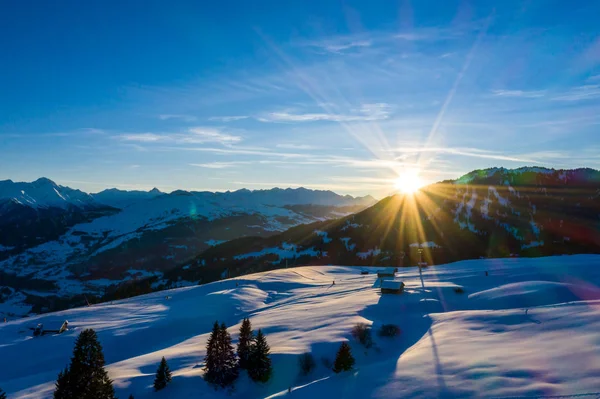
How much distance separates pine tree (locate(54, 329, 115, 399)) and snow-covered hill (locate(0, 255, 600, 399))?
6548 mm

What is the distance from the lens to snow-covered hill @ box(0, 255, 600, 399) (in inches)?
802

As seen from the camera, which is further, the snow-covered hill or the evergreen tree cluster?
the evergreen tree cluster

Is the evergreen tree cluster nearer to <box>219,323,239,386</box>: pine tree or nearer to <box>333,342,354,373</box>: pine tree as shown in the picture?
<box>219,323,239,386</box>: pine tree

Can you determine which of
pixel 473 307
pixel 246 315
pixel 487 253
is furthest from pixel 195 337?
pixel 487 253

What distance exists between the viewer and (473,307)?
45.2 metres

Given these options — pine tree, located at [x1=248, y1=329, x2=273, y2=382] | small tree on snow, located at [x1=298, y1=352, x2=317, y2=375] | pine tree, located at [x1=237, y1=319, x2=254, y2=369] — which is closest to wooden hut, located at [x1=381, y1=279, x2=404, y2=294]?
small tree on snow, located at [x1=298, y1=352, x2=317, y2=375]

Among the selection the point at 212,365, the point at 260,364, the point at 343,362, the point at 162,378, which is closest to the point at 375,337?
the point at 343,362

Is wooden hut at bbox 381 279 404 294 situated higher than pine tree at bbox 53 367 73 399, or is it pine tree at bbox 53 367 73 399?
pine tree at bbox 53 367 73 399

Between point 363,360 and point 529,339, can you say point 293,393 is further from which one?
point 529,339

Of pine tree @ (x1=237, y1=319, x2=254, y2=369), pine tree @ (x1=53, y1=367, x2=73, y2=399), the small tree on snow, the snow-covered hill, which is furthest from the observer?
pine tree @ (x1=237, y1=319, x2=254, y2=369)

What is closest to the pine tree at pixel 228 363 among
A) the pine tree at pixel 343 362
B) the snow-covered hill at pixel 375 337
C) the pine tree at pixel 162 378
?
the snow-covered hill at pixel 375 337

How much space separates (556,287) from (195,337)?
43.5m

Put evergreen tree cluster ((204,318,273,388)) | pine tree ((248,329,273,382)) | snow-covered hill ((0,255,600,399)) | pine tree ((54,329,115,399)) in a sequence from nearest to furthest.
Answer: snow-covered hill ((0,255,600,399))
pine tree ((54,329,115,399))
evergreen tree cluster ((204,318,273,388))
pine tree ((248,329,273,382))

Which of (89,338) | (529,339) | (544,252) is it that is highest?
(89,338)
